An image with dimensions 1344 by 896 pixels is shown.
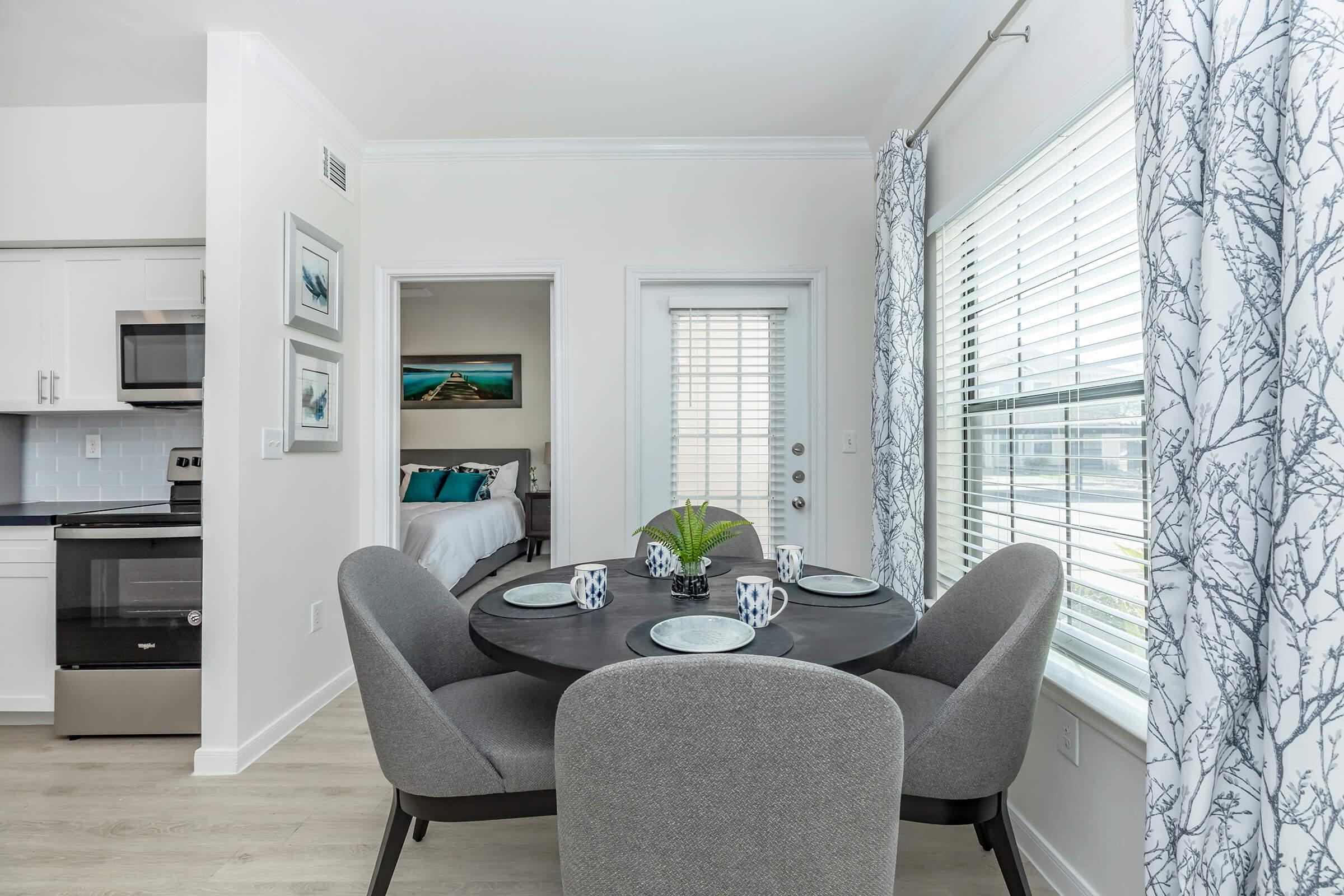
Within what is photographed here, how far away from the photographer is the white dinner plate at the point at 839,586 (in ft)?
5.77

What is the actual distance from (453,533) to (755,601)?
3.59 m

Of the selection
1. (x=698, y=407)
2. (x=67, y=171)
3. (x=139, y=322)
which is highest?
(x=67, y=171)

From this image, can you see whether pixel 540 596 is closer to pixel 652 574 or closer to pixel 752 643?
pixel 652 574

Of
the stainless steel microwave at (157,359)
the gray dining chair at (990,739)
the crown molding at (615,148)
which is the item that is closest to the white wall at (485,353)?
the crown molding at (615,148)

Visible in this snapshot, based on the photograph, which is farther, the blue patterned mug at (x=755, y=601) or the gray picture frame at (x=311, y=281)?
the gray picture frame at (x=311, y=281)

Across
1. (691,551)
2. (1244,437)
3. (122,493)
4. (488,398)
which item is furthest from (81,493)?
(1244,437)

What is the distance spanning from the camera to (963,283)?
251 cm

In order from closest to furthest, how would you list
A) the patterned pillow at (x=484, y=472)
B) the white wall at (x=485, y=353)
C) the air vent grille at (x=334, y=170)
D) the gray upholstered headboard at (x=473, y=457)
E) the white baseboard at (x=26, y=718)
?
1. the white baseboard at (x=26, y=718)
2. the air vent grille at (x=334, y=170)
3. the patterned pillow at (x=484, y=472)
4. the gray upholstered headboard at (x=473, y=457)
5. the white wall at (x=485, y=353)

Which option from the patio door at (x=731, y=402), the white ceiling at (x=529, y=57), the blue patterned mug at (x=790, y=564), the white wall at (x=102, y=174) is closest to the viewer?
the blue patterned mug at (x=790, y=564)

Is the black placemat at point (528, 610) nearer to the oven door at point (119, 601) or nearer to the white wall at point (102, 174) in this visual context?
the oven door at point (119, 601)

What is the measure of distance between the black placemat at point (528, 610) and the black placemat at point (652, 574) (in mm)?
300

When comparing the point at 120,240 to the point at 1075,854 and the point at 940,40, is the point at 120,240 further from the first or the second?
the point at 1075,854

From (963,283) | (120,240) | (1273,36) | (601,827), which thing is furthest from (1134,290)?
(120,240)

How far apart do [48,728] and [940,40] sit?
432 centimetres
